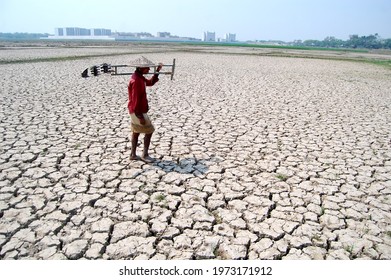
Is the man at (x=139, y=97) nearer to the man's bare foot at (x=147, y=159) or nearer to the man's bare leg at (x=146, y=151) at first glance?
the man's bare leg at (x=146, y=151)

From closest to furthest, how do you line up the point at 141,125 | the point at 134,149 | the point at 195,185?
the point at 195,185, the point at 141,125, the point at 134,149

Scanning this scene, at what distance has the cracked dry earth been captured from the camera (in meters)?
2.56

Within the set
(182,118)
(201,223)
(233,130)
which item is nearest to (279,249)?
(201,223)

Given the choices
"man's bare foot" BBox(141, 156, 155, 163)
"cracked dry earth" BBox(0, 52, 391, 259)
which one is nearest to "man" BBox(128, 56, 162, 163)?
"man's bare foot" BBox(141, 156, 155, 163)

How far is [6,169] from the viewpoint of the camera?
12.3 feet

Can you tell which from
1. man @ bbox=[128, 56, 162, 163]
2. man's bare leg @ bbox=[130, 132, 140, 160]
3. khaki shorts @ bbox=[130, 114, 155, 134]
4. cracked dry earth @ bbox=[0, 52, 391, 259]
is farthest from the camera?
man's bare leg @ bbox=[130, 132, 140, 160]

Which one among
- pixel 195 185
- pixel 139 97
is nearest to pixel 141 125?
pixel 139 97

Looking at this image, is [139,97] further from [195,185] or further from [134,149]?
[195,185]

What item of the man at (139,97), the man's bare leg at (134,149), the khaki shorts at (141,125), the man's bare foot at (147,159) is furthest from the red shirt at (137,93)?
the man's bare foot at (147,159)

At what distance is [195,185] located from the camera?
3.55 metres

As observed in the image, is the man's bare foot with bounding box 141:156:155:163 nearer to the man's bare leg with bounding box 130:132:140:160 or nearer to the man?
the man's bare leg with bounding box 130:132:140:160

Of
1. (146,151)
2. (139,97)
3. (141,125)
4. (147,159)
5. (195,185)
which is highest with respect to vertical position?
(139,97)

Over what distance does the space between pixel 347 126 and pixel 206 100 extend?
3.92 metres

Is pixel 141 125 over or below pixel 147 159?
over
